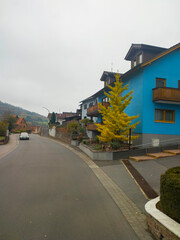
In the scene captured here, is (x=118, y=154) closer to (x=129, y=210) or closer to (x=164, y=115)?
(x=164, y=115)

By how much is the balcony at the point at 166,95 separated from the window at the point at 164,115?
1.37 m

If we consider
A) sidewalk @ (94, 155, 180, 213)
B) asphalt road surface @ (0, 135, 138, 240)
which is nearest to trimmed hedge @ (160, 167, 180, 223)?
asphalt road surface @ (0, 135, 138, 240)

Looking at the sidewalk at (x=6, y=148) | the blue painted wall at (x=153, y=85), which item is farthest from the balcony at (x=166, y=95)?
the sidewalk at (x=6, y=148)

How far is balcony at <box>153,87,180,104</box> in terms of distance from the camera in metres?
13.5

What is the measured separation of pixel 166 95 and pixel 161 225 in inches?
484

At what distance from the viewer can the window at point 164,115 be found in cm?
1481

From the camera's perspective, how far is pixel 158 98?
13508mm

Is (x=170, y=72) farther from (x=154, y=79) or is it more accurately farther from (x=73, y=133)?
(x=73, y=133)

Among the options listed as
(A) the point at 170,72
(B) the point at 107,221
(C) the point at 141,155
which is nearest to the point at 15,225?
(B) the point at 107,221

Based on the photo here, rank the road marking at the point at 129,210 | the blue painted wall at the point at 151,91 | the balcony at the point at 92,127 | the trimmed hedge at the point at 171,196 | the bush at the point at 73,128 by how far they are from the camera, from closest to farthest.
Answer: the trimmed hedge at the point at 171,196, the road marking at the point at 129,210, the blue painted wall at the point at 151,91, the balcony at the point at 92,127, the bush at the point at 73,128

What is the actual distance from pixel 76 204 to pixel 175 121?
44.6 feet

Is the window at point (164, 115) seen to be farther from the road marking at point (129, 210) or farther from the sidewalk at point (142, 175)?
the road marking at point (129, 210)

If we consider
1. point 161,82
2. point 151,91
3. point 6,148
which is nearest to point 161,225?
point 151,91

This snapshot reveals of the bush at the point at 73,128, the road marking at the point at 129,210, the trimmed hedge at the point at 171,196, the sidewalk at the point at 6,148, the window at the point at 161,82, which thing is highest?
the window at the point at 161,82
